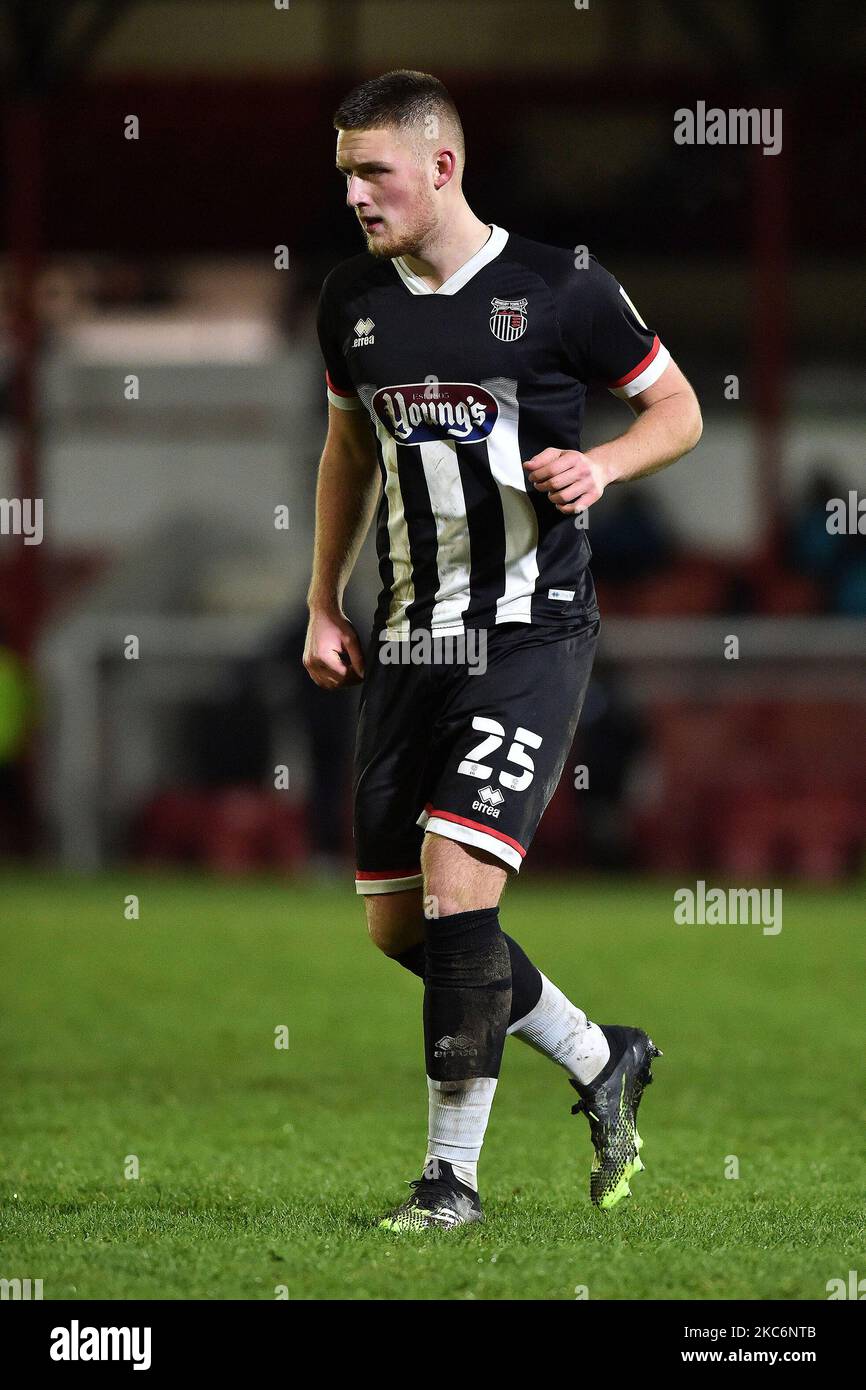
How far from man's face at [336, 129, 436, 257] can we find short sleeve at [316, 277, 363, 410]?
255 millimetres

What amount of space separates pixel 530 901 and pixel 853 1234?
7.61 m

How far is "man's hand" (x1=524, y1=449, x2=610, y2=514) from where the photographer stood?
11.9 ft

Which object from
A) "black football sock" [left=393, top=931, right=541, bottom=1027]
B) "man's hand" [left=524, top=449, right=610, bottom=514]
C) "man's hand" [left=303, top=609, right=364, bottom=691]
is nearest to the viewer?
"man's hand" [left=524, top=449, right=610, bottom=514]

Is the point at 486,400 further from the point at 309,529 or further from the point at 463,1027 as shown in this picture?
the point at 309,529

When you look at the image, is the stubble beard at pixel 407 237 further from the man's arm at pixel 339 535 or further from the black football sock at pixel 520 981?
the black football sock at pixel 520 981

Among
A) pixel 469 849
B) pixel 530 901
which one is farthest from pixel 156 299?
pixel 469 849

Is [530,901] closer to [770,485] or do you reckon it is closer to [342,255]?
[770,485]

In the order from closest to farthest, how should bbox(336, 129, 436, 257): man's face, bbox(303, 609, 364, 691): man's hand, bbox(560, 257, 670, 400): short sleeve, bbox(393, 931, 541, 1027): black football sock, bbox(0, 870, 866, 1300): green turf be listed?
bbox(0, 870, 866, 1300): green turf, bbox(336, 129, 436, 257): man's face, bbox(560, 257, 670, 400): short sleeve, bbox(393, 931, 541, 1027): black football sock, bbox(303, 609, 364, 691): man's hand

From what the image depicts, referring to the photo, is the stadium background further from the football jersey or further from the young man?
the football jersey

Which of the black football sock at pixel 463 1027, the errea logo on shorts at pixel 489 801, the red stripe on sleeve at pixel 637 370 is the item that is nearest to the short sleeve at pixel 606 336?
the red stripe on sleeve at pixel 637 370

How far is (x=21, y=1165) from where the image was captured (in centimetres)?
441

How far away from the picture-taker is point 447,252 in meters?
3.93

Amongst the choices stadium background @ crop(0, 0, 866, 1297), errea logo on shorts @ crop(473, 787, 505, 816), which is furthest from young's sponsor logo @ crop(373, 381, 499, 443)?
stadium background @ crop(0, 0, 866, 1297)
